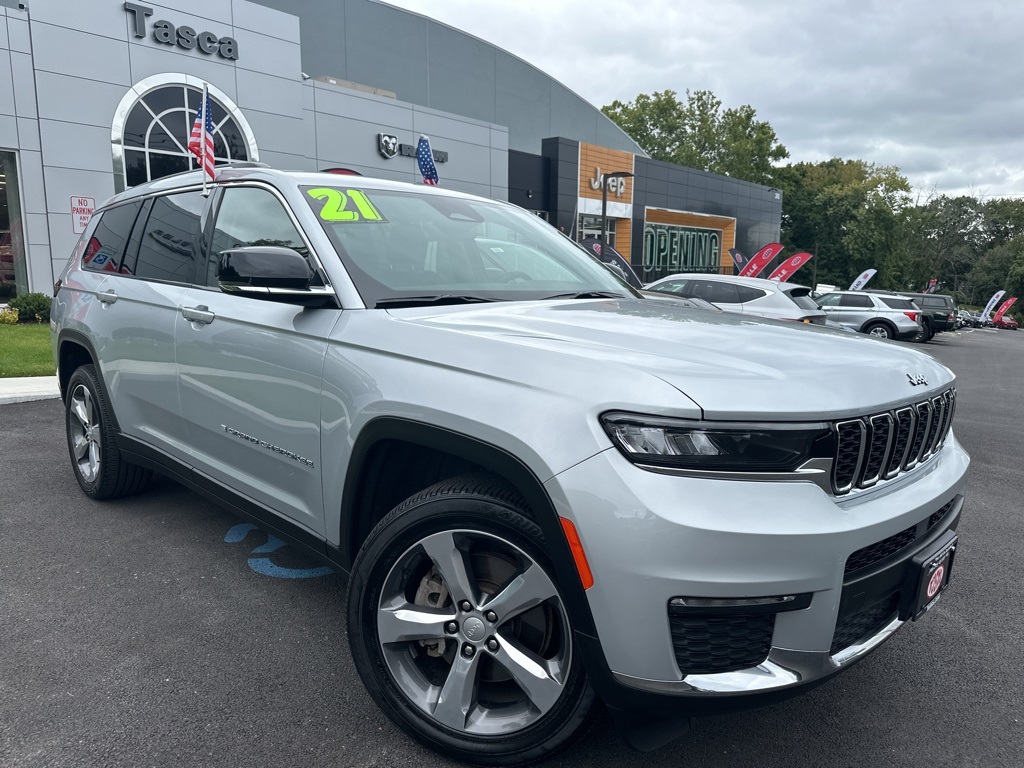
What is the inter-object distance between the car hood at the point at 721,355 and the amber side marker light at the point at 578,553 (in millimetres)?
379

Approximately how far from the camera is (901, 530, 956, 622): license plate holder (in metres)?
1.99

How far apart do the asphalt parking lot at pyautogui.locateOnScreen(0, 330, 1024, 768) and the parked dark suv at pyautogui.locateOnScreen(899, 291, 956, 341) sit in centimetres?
2392

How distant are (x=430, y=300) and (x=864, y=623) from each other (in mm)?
1704

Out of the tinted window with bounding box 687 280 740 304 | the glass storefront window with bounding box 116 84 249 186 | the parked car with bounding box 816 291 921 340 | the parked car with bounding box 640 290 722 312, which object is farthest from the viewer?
the parked car with bounding box 816 291 921 340

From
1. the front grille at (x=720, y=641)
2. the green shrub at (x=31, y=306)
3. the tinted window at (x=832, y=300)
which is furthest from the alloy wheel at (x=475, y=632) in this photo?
the tinted window at (x=832, y=300)

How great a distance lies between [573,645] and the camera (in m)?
1.88

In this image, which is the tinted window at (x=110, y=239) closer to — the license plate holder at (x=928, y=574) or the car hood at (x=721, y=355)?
the car hood at (x=721, y=355)

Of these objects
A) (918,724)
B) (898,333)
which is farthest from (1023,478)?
(898,333)

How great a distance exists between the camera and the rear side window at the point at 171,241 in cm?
338

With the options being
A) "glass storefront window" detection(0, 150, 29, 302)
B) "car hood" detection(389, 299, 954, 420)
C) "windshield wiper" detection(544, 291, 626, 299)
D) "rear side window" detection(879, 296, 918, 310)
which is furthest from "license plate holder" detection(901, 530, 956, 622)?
"rear side window" detection(879, 296, 918, 310)

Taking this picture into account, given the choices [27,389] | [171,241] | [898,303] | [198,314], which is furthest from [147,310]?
[898,303]

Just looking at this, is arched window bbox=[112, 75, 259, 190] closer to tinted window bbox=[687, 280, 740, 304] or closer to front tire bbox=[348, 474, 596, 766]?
tinted window bbox=[687, 280, 740, 304]

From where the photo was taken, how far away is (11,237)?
14.7 metres

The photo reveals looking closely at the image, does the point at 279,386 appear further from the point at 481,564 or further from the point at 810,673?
the point at 810,673
